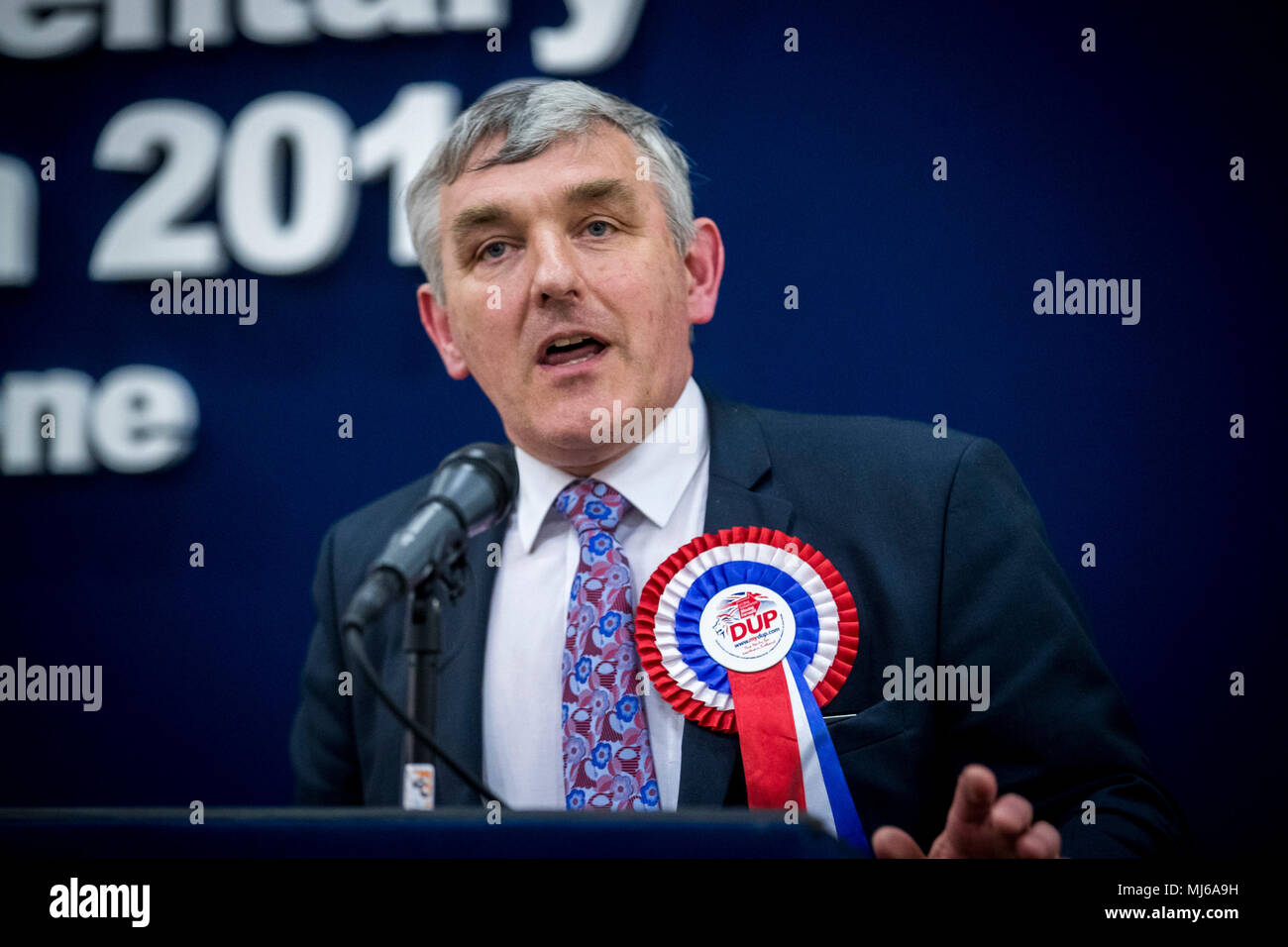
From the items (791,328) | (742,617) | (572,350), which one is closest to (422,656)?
(742,617)

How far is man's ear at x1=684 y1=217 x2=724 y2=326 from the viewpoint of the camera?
87.4 inches

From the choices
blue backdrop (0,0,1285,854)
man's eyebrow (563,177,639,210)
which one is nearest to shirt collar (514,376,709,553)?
blue backdrop (0,0,1285,854)

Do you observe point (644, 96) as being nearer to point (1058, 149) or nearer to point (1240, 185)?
point (1058, 149)

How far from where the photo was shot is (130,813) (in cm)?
127

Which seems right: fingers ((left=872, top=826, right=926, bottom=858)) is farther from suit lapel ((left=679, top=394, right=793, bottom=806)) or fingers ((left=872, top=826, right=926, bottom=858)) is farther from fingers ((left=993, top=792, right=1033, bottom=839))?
suit lapel ((left=679, top=394, right=793, bottom=806))

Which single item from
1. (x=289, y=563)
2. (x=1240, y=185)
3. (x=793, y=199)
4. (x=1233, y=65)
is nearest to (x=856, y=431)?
(x=793, y=199)

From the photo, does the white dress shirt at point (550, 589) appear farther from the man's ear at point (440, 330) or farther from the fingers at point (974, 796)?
the fingers at point (974, 796)

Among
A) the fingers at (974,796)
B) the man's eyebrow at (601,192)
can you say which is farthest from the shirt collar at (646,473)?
the fingers at (974,796)

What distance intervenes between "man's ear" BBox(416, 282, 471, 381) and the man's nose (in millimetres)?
249

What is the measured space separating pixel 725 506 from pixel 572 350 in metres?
0.40

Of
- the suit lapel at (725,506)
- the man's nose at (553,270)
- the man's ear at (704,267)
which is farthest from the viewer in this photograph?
the man's ear at (704,267)

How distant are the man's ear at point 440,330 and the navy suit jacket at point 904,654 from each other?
310 millimetres

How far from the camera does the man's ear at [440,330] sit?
225cm
